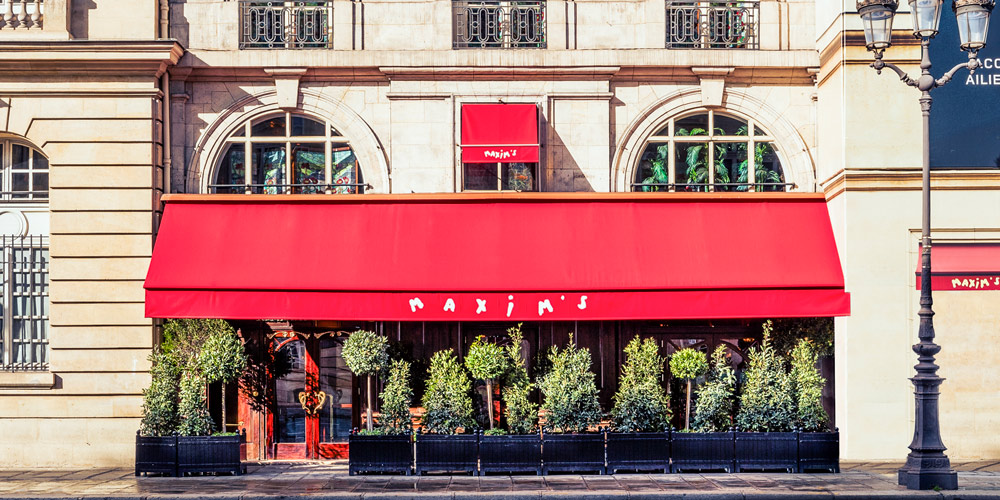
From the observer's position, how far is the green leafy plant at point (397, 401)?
1734 centimetres

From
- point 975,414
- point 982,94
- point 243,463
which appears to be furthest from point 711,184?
point 243,463

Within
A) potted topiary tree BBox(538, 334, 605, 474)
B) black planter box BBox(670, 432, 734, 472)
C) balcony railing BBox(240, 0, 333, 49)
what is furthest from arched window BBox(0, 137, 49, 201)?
black planter box BBox(670, 432, 734, 472)

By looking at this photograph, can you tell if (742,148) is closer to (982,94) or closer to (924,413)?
(982,94)

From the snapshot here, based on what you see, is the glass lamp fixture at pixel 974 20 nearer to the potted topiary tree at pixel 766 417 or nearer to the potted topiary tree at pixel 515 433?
the potted topiary tree at pixel 766 417

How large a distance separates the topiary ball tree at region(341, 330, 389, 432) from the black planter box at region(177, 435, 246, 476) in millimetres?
2216

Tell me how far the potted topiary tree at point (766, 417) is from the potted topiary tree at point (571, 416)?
236cm

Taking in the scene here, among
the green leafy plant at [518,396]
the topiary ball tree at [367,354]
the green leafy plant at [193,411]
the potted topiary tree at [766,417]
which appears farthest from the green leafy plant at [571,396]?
the green leafy plant at [193,411]

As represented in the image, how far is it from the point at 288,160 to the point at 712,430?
9140 millimetres

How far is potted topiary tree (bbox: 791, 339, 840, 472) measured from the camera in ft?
55.1

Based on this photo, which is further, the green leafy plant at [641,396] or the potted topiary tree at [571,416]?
the green leafy plant at [641,396]

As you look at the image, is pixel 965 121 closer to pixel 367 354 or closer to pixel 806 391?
pixel 806 391

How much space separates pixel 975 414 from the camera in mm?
18203

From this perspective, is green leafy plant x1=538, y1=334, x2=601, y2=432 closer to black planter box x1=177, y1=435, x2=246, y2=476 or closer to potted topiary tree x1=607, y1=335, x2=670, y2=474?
potted topiary tree x1=607, y1=335, x2=670, y2=474

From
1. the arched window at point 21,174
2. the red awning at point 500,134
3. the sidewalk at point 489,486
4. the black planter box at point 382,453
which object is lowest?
the sidewalk at point 489,486
